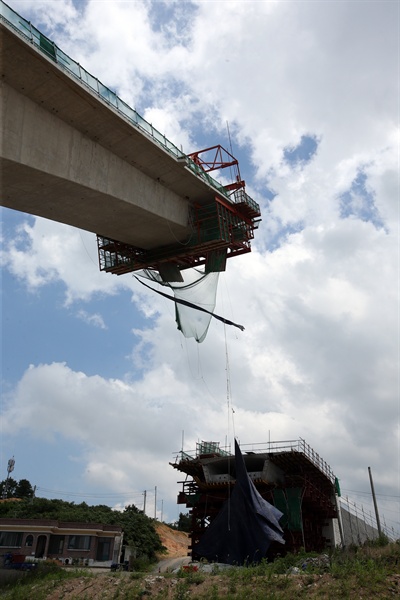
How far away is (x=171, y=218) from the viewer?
25.7 meters

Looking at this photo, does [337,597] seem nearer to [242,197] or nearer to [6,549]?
[242,197]

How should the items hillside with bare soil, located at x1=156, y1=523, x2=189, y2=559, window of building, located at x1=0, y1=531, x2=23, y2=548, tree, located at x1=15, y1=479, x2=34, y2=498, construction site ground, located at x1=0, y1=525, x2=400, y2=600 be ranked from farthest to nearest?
1. tree, located at x1=15, y1=479, x2=34, y2=498
2. hillside with bare soil, located at x1=156, y1=523, x2=189, y2=559
3. window of building, located at x1=0, y1=531, x2=23, y2=548
4. construction site ground, located at x1=0, y1=525, x2=400, y2=600

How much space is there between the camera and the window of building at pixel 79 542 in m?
44.6

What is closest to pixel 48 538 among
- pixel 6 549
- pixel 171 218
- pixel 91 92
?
pixel 6 549

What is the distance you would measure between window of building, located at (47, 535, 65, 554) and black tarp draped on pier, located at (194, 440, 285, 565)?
20.1m

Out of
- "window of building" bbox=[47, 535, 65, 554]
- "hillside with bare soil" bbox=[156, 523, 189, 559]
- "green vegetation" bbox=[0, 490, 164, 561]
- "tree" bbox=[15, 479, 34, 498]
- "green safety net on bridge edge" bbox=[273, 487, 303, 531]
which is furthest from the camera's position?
"tree" bbox=[15, 479, 34, 498]

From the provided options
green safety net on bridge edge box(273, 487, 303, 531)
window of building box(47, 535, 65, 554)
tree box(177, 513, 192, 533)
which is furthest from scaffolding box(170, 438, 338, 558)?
tree box(177, 513, 192, 533)

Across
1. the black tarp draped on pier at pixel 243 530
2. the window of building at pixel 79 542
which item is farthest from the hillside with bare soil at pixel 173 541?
the black tarp draped on pier at pixel 243 530

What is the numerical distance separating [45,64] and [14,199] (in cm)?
550

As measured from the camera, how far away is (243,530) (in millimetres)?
28406

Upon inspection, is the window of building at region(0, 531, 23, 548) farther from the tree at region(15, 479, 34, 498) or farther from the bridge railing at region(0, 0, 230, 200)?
the tree at region(15, 479, 34, 498)

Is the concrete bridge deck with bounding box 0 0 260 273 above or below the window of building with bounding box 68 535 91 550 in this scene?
above

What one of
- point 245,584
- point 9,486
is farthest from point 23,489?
point 245,584

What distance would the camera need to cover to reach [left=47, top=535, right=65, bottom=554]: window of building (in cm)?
4384
